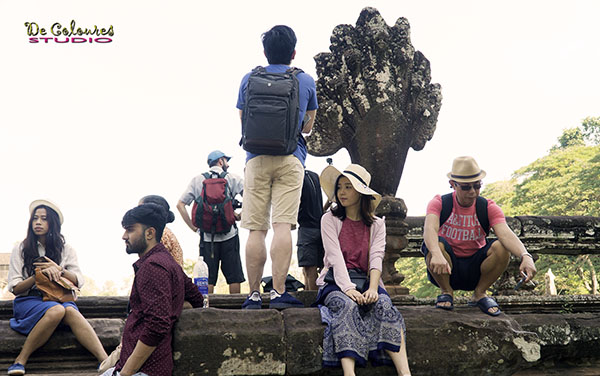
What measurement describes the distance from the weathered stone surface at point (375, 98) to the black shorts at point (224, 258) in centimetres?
145

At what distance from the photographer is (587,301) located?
607 cm

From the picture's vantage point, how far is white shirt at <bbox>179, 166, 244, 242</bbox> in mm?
6371

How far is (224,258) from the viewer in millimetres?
6406

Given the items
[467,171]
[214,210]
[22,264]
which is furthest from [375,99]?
[22,264]

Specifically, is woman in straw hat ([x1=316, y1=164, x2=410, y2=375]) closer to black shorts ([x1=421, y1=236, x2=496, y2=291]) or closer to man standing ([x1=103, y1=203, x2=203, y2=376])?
black shorts ([x1=421, y1=236, x2=496, y2=291])

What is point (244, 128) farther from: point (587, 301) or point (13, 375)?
point (587, 301)

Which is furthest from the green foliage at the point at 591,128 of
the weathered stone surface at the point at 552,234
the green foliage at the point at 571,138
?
the weathered stone surface at the point at 552,234

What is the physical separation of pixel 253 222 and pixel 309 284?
127cm

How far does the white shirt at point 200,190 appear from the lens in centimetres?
637

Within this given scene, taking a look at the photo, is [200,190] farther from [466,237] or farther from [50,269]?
[466,237]

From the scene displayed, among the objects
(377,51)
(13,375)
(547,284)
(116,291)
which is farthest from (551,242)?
(116,291)

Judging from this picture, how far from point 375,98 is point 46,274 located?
3955 millimetres

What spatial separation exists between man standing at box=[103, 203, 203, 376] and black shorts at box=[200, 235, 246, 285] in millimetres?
2647

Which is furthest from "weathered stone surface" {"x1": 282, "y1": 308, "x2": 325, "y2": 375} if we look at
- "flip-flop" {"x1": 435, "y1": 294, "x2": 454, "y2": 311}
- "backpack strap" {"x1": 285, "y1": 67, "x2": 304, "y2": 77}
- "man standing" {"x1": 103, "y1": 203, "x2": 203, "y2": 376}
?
"backpack strap" {"x1": 285, "y1": 67, "x2": 304, "y2": 77}
